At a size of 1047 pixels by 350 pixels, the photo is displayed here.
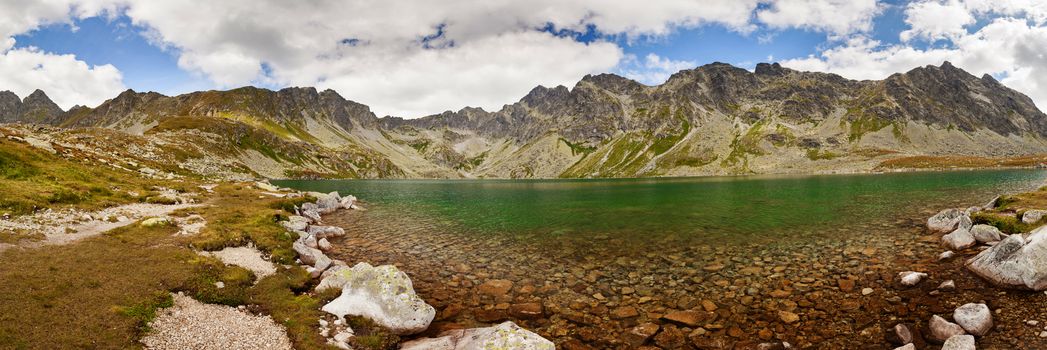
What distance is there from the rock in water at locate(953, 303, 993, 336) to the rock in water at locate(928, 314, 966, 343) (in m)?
0.30

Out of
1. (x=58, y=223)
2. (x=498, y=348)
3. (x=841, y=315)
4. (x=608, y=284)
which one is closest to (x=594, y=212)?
(x=608, y=284)

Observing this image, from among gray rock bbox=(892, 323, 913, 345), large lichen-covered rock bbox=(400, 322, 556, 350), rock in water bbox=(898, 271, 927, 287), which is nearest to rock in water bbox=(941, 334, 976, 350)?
gray rock bbox=(892, 323, 913, 345)

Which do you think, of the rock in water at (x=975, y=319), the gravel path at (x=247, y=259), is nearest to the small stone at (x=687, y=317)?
the rock in water at (x=975, y=319)

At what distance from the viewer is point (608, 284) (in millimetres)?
22422

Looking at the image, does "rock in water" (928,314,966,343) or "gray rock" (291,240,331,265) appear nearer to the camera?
"rock in water" (928,314,966,343)

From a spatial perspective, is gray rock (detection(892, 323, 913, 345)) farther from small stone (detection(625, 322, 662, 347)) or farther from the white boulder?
the white boulder

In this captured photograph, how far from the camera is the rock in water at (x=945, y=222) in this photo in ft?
100

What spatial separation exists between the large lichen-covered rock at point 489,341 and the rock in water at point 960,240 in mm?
26903

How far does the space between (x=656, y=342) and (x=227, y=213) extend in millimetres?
38013

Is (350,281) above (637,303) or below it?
above

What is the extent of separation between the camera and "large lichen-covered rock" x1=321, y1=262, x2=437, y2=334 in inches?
650

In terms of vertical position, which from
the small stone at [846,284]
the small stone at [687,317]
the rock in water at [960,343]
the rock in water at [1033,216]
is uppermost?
the rock in water at [1033,216]

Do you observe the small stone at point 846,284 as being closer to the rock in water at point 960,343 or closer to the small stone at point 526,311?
the rock in water at point 960,343

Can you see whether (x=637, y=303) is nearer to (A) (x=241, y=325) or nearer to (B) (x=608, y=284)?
(B) (x=608, y=284)
